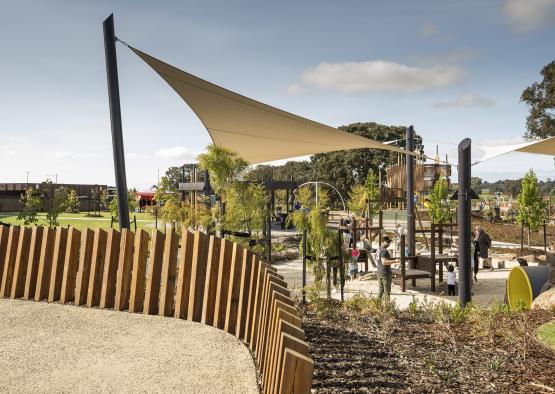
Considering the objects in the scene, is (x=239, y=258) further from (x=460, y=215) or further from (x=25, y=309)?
(x=460, y=215)

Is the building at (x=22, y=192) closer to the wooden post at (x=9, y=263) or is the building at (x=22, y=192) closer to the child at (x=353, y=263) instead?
the child at (x=353, y=263)

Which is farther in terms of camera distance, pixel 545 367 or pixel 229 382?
pixel 545 367

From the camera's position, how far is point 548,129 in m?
36.5

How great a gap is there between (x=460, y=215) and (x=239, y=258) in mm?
3952

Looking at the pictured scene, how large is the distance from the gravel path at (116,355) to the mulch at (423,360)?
74cm

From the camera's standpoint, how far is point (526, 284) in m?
8.59

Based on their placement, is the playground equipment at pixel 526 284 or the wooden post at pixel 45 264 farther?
the playground equipment at pixel 526 284

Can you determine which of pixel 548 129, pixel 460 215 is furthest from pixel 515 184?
pixel 460 215

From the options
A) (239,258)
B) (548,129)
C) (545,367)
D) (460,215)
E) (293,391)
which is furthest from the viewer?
(548,129)

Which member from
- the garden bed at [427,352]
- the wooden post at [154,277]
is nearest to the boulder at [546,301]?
the garden bed at [427,352]

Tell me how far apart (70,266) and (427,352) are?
4579 millimetres

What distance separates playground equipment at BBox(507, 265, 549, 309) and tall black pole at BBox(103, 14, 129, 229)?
21.4 feet

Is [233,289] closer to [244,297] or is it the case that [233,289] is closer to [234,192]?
[244,297]

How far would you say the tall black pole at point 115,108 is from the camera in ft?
20.7
